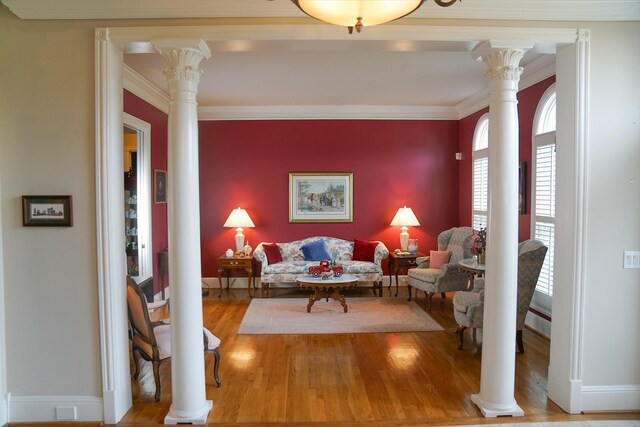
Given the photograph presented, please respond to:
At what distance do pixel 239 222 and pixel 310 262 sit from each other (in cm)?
138

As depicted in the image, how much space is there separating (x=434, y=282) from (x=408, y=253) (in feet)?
4.01

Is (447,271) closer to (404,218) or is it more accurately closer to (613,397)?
(404,218)

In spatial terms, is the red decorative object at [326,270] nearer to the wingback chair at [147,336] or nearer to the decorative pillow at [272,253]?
the decorative pillow at [272,253]

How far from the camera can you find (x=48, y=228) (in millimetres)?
3191

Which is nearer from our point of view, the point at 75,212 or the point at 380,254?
the point at 75,212

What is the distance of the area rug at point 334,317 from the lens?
547cm

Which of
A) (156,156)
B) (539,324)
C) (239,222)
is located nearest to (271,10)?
(156,156)

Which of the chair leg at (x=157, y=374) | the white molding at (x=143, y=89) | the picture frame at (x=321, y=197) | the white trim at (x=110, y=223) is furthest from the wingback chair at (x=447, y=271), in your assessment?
the white molding at (x=143, y=89)

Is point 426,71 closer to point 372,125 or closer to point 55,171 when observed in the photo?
point 372,125

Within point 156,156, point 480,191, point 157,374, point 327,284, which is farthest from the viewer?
point 480,191

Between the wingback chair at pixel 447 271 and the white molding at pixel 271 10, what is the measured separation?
3.73m

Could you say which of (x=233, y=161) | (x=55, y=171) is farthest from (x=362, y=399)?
(x=233, y=161)

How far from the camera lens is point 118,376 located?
325 centimetres

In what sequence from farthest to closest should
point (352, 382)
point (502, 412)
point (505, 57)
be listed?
1. point (352, 382)
2. point (502, 412)
3. point (505, 57)
